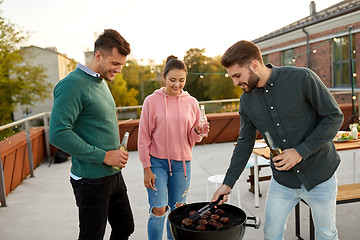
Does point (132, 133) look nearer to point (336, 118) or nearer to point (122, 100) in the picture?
point (336, 118)

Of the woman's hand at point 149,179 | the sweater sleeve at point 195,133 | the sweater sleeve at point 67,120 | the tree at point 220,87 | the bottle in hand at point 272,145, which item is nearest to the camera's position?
the sweater sleeve at point 67,120

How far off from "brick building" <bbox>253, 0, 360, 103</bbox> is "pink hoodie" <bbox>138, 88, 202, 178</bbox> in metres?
8.23

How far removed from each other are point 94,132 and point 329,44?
12.9 metres

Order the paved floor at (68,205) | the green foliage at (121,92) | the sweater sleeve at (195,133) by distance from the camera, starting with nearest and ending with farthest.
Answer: the sweater sleeve at (195,133)
the paved floor at (68,205)
the green foliage at (121,92)

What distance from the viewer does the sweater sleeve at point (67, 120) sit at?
5.52 ft

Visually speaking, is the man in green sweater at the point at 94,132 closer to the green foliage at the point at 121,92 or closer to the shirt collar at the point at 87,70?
the shirt collar at the point at 87,70

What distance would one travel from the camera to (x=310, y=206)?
1.89 meters

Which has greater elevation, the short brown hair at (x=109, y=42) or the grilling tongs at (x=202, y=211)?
the short brown hair at (x=109, y=42)

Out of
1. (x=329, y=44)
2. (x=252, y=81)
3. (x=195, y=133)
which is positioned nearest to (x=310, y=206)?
(x=252, y=81)

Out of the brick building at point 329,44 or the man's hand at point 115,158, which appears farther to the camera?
the brick building at point 329,44

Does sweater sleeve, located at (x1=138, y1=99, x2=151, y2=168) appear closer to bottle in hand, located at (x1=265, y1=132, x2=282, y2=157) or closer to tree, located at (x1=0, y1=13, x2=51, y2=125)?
bottle in hand, located at (x1=265, y1=132, x2=282, y2=157)

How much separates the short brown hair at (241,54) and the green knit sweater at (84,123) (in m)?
0.73

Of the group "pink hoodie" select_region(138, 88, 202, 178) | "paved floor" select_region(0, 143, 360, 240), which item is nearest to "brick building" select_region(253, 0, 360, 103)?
"paved floor" select_region(0, 143, 360, 240)

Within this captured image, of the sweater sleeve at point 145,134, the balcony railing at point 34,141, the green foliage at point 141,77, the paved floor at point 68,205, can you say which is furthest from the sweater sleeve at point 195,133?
the green foliage at point 141,77
